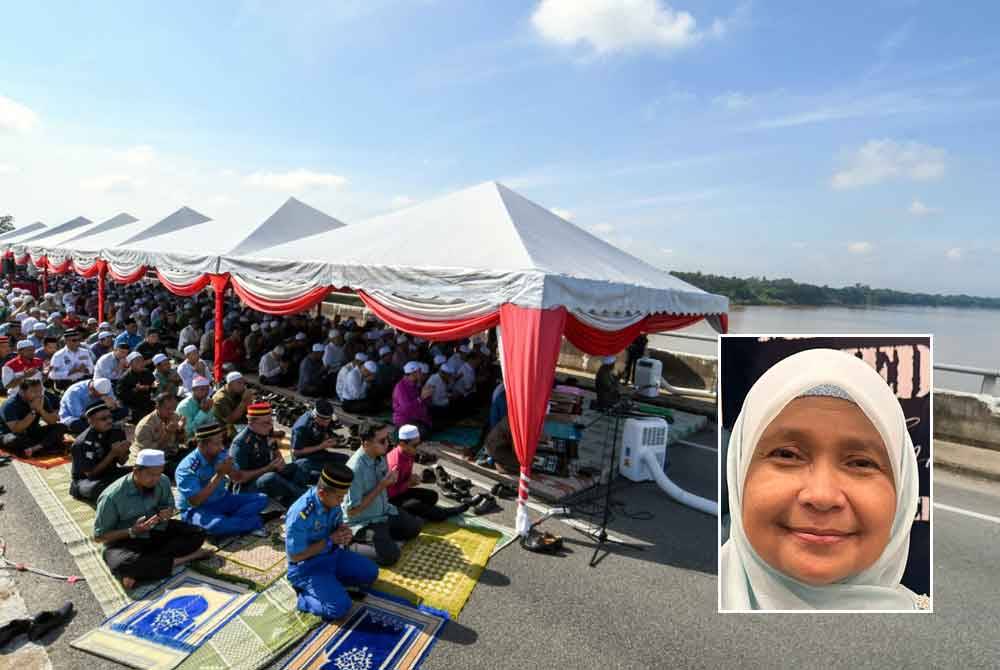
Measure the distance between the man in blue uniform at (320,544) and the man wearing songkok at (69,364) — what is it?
7177mm

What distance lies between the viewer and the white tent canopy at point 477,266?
5758 mm

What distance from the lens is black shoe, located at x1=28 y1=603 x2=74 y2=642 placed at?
341cm

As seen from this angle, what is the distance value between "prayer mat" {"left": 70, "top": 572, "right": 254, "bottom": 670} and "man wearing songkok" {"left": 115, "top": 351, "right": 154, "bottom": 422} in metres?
5.14

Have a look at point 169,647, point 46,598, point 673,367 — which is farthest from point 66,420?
point 673,367

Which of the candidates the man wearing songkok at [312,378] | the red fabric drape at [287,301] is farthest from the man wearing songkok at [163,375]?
the man wearing songkok at [312,378]

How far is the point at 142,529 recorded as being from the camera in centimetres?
405

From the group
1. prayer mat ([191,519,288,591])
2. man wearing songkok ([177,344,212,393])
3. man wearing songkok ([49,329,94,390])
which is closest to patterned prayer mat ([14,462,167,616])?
prayer mat ([191,519,288,591])

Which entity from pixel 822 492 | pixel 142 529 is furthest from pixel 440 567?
pixel 822 492

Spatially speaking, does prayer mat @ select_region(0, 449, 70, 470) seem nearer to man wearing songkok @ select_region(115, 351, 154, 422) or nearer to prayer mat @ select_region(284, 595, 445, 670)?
man wearing songkok @ select_region(115, 351, 154, 422)

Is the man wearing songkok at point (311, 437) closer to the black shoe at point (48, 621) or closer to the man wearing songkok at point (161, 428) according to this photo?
the man wearing songkok at point (161, 428)

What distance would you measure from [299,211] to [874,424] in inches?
556

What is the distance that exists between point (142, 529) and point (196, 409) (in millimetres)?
2954

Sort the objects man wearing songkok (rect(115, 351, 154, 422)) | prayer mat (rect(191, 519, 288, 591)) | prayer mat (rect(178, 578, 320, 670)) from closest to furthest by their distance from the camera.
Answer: prayer mat (rect(178, 578, 320, 670)), prayer mat (rect(191, 519, 288, 591)), man wearing songkok (rect(115, 351, 154, 422))

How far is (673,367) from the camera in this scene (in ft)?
42.5
